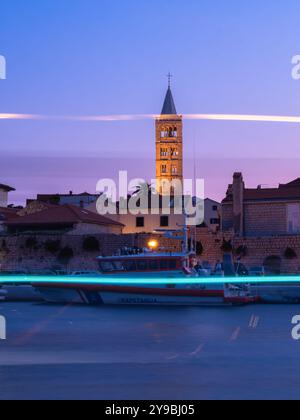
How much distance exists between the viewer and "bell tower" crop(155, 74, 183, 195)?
97438 mm

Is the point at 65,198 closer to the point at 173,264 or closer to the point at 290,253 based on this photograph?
the point at 290,253

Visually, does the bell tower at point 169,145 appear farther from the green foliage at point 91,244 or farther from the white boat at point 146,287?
the white boat at point 146,287

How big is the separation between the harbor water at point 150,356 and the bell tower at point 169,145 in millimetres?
67501

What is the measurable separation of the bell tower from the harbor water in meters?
67.5

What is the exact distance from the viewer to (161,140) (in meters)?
100

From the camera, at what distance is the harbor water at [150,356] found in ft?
45.8

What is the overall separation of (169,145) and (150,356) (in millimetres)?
82051

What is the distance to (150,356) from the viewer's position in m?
18.1

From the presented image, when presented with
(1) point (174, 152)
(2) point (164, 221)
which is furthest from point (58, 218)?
(1) point (174, 152)

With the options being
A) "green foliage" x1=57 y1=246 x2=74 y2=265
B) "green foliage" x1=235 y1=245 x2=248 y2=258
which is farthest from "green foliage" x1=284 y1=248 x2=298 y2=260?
"green foliage" x1=57 y1=246 x2=74 y2=265

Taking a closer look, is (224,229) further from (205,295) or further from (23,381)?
(23,381)

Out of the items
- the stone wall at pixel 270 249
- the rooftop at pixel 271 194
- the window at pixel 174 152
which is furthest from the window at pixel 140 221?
the window at pixel 174 152

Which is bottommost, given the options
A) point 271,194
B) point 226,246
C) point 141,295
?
point 141,295
